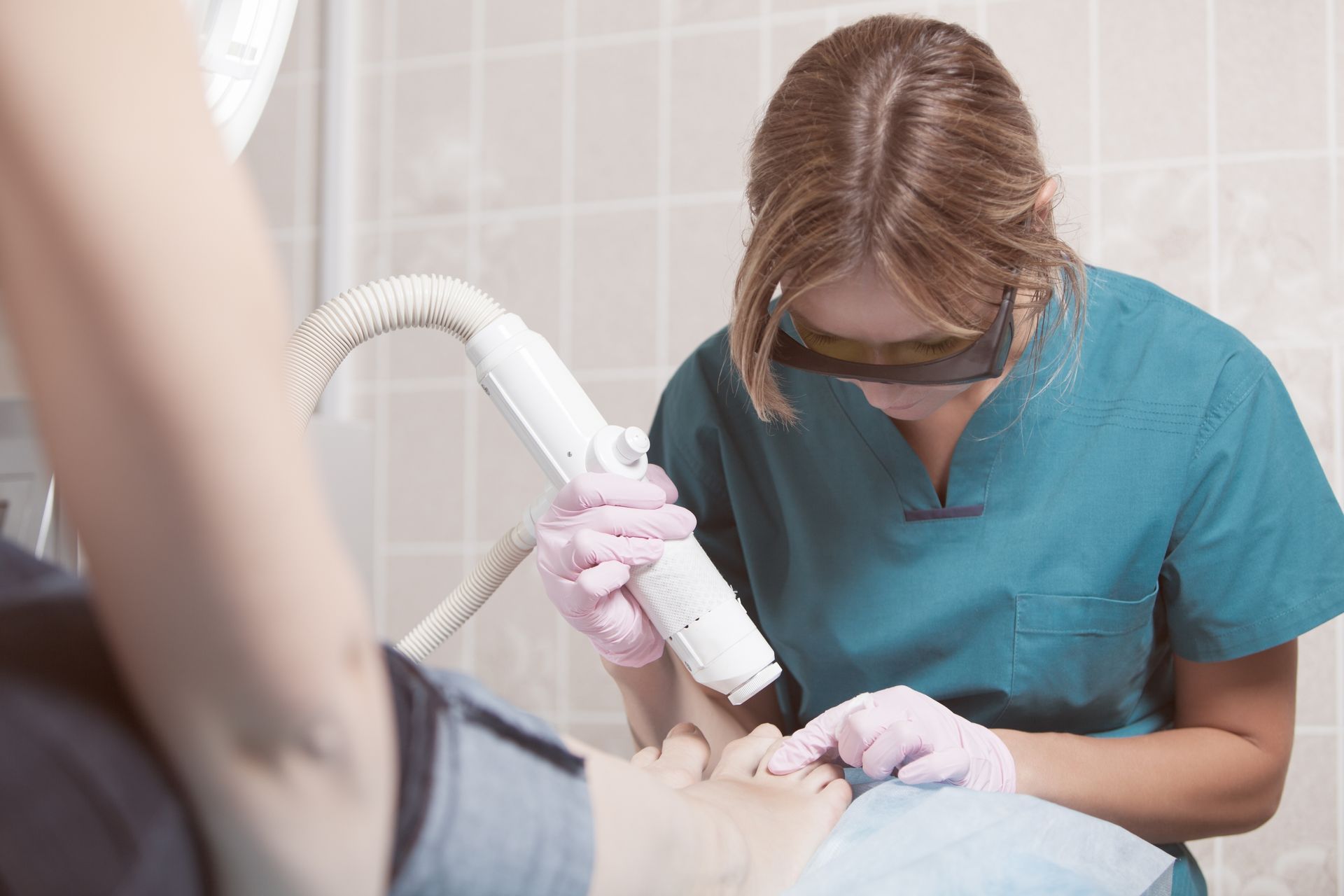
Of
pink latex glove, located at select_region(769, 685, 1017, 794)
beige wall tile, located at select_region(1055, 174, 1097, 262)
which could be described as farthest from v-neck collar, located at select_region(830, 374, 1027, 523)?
beige wall tile, located at select_region(1055, 174, 1097, 262)

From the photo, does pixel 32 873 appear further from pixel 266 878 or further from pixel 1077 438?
pixel 1077 438

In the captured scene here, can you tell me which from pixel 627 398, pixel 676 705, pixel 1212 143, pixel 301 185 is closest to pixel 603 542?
pixel 676 705

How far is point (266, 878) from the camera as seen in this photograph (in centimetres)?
36

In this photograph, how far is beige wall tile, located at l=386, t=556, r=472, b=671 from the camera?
176 centimetres

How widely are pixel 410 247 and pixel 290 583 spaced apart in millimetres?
1560

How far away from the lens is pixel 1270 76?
1458 millimetres

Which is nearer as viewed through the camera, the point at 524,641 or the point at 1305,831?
the point at 1305,831

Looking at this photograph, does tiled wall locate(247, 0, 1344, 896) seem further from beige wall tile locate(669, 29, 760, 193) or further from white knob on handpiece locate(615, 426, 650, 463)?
white knob on handpiece locate(615, 426, 650, 463)

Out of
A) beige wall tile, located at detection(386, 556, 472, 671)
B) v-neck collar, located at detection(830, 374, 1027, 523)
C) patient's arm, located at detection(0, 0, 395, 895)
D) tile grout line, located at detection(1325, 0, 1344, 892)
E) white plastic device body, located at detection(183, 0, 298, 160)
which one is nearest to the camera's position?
patient's arm, located at detection(0, 0, 395, 895)

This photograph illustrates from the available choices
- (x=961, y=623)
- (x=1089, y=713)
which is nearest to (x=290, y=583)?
(x=961, y=623)

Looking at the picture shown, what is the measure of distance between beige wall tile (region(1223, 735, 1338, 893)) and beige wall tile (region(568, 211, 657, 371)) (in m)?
1.10

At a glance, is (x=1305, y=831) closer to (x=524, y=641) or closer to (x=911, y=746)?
(x=911, y=746)

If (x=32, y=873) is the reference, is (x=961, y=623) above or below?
below

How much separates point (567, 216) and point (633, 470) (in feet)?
2.95
